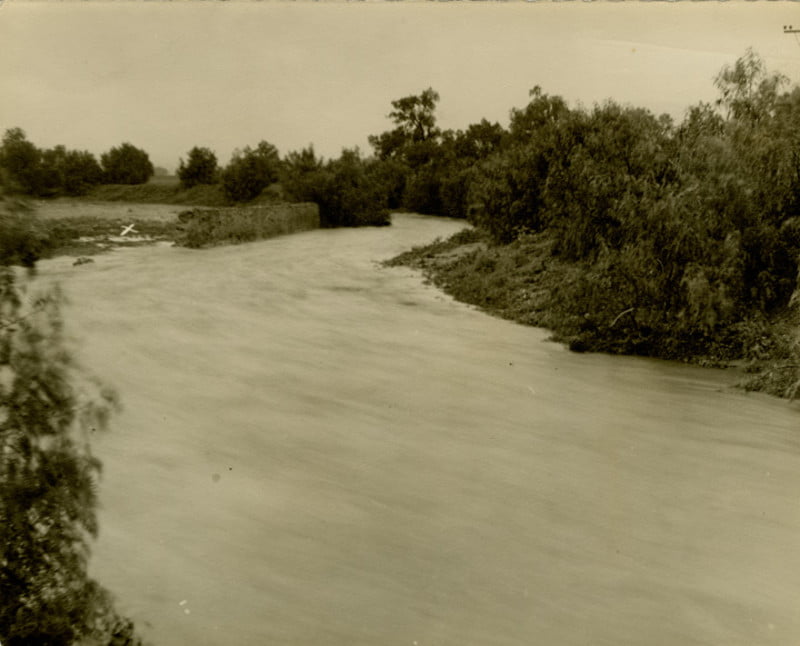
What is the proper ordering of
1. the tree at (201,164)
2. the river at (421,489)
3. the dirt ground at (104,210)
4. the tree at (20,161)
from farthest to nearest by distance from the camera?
the tree at (201,164)
the dirt ground at (104,210)
the river at (421,489)
the tree at (20,161)

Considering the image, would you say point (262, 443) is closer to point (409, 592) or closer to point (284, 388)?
point (284, 388)

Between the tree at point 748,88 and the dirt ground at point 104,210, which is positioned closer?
the dirt ground at point 104,210

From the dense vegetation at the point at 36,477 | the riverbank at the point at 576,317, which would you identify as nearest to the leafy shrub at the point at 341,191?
the riverbank at the point at 576,317

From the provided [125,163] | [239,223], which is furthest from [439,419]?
[239,223]

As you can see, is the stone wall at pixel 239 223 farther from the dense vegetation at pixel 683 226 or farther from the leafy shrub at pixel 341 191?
the dense vegetation at pixel 683 226

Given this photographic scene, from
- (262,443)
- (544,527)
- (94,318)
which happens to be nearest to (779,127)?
(544,527)

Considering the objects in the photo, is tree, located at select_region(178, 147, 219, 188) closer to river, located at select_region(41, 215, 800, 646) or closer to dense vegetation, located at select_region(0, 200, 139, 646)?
river, located at select_region(41, 215, 800, 646)

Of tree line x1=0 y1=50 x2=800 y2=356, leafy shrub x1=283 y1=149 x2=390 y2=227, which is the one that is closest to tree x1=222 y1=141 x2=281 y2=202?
leafy shrub x1=283 y1=149 x2=390 y2=227
